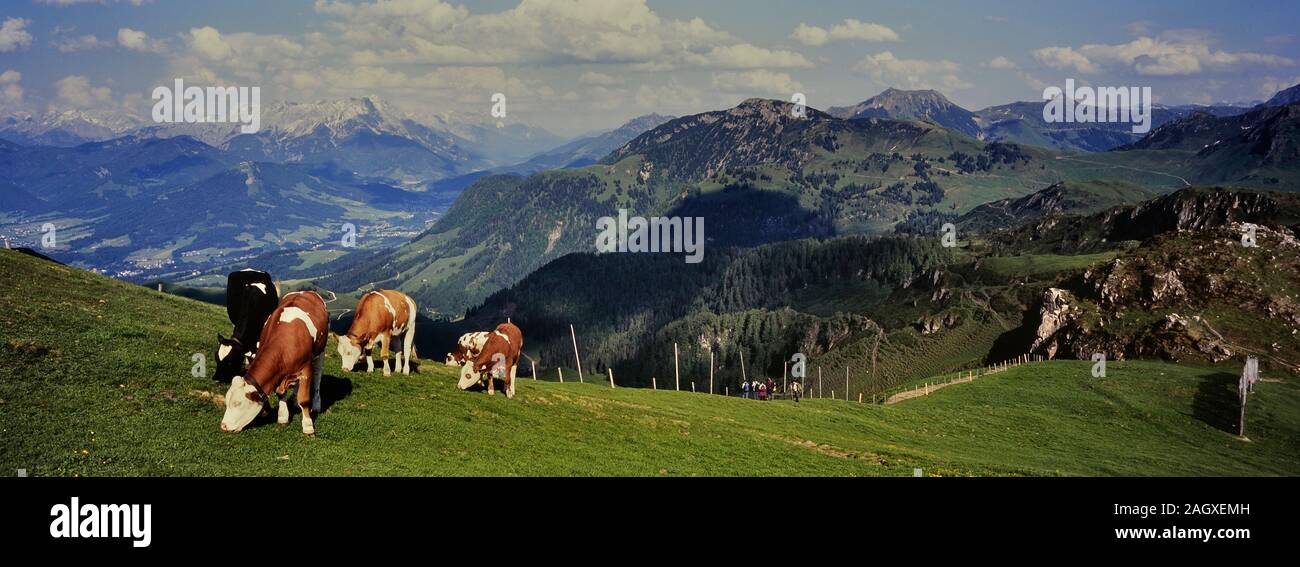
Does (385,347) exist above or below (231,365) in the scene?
below

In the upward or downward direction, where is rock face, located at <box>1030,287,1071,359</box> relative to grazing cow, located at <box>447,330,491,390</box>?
downward

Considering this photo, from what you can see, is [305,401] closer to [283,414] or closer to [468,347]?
[283,414]

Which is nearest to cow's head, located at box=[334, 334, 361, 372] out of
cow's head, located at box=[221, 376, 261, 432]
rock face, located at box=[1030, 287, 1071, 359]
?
cow's head, located at box=[221, 376, 261, 432]

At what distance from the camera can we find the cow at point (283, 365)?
23.3 metres

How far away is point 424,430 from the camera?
28.1 meters

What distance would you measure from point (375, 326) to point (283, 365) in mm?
10844

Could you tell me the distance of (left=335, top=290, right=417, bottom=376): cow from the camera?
33.8 meters

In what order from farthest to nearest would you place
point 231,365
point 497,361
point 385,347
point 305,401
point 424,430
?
point 497,361 < point 385,347 < point 424,430 < point 231,365 < point 305,401

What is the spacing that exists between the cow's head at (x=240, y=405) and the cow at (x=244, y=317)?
2996 mm

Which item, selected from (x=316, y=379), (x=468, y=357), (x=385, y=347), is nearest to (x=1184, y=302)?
(x=468, y=357)

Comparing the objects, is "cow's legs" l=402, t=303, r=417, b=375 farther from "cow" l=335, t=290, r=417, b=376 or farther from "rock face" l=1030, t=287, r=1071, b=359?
"rock face" l=1030, t=287, r=1071, b=359

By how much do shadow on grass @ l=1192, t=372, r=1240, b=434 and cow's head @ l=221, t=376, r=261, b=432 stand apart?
301 feet
